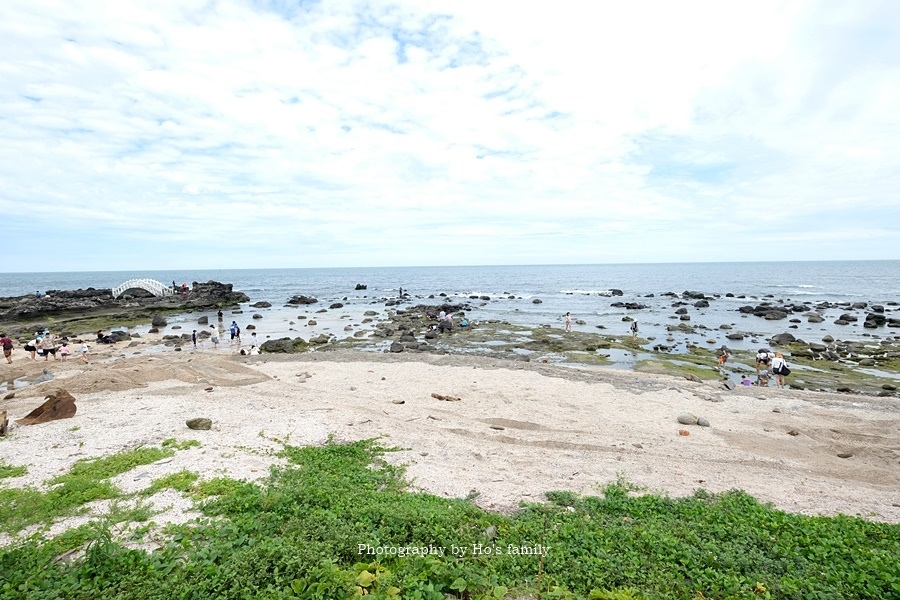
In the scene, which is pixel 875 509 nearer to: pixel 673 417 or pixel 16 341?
pixel 673 417

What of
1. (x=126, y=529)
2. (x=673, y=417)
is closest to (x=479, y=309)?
(x=673, y=417)

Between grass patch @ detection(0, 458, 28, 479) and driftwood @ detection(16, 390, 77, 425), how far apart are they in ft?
11.0

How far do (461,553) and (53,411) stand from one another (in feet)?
38.4

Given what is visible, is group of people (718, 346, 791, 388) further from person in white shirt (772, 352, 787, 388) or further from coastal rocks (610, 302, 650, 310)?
coastal rocks (610, 302, 650, 310)

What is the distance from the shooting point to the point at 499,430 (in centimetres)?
1249

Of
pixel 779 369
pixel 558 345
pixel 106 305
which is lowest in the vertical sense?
pixel 558 345

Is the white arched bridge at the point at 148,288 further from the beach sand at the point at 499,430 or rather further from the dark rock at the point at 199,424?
the dark rock at the point at 199,424

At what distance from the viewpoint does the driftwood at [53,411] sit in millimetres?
11211

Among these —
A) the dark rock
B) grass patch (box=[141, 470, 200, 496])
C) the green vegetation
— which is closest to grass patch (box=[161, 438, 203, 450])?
the dark rock

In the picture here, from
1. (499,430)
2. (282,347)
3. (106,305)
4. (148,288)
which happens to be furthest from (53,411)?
(148,288)

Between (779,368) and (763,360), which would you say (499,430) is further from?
(763,360)

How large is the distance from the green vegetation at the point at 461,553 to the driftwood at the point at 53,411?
722cm

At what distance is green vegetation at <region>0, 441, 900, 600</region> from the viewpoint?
4.93m

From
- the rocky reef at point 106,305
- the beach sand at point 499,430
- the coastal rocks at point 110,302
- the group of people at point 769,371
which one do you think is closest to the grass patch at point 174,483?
the beach sand at point 499,430
